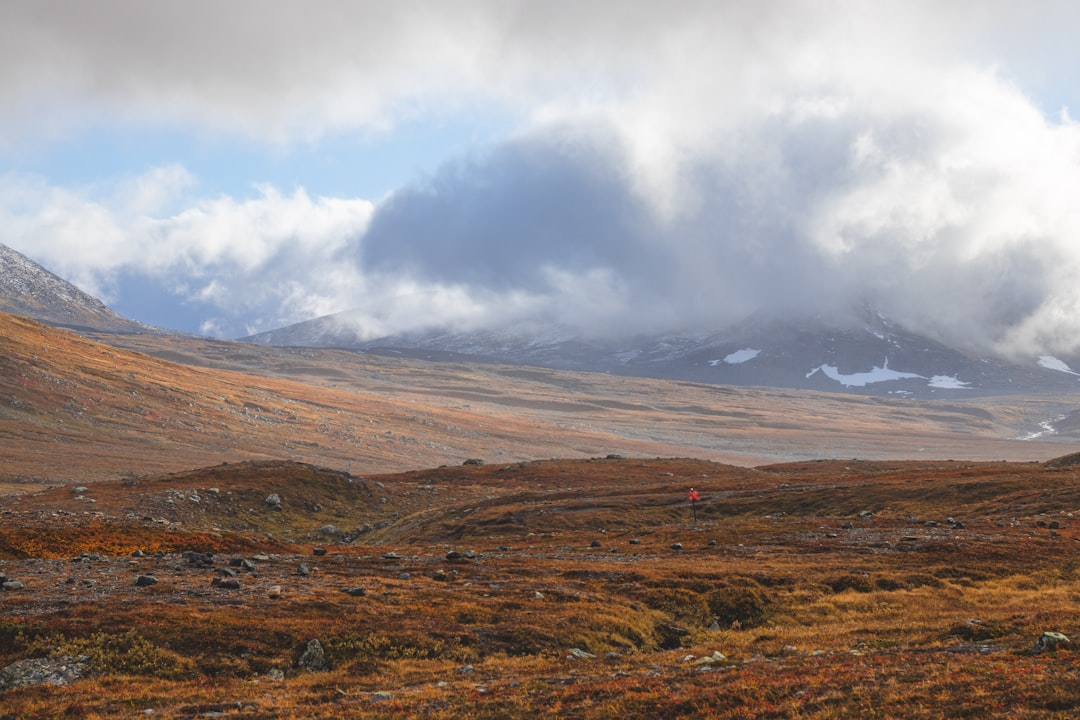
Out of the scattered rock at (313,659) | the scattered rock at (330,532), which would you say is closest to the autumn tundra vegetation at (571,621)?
the scattered rock at (313,659)

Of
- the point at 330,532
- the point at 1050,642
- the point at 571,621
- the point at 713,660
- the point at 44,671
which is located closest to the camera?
the point at 1050,642

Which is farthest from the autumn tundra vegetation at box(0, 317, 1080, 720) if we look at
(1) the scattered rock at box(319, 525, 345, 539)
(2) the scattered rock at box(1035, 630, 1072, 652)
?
(1) the scattered rock at box(319, 525, 345, 539)

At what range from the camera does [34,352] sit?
529 ft

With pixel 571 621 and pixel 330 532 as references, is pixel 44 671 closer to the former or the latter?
pixel 571 621

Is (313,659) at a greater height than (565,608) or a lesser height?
lesser

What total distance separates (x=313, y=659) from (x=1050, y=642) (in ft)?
63.8

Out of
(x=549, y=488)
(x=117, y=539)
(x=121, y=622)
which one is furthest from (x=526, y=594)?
(x=549, y=488)

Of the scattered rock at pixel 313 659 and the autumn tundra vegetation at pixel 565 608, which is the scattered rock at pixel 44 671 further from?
the scattered rock at pixel 313 659

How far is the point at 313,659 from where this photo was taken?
74.9 feet

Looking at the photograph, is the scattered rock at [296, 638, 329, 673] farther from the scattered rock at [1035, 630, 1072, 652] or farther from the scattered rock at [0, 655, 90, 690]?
the scattered rock at [1035, 630, 1072, 652]

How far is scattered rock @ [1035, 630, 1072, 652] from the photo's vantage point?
1869 cm

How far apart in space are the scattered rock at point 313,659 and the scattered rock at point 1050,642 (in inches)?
741

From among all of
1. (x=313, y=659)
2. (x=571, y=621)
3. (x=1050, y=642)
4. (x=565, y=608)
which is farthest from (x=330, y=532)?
(x=1050, y=642)

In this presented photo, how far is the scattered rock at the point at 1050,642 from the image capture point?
61.3ft
